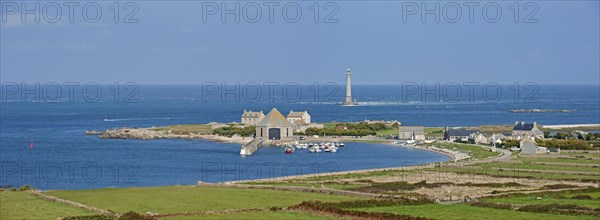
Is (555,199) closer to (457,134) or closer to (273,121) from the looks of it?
(457,134)

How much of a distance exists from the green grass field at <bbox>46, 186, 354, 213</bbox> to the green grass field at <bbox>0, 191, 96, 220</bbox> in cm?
145

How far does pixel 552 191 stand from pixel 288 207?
49.5 feet

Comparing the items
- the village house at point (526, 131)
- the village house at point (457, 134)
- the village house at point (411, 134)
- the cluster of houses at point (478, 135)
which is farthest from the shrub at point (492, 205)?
the village house at point (411, 134)

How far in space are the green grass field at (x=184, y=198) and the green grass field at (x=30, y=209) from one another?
145 centimetres

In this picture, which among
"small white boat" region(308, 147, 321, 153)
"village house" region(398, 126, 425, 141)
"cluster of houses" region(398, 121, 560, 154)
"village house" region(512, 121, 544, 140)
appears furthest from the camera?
"village house" region(398, 126, 425, 141)

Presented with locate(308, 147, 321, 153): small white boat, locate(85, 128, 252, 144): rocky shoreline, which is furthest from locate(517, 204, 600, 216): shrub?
locate(85, 128, 252, 144): rocky shoreline

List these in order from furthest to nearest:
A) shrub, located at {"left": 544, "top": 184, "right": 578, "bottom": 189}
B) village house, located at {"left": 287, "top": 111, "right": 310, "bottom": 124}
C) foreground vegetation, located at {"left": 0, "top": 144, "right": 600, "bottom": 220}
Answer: village house, located at {"left": 287, "top": 111, "right": 310, "bottom": 124}
shrub, located at {"left": 544, "top": 184, "right": 578, "bottom": 189}
foreground vegetation, located at {"left": 0, "top": 144, "right": 600, "bottom": 220}

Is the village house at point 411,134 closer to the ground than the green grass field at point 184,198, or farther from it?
farther from it

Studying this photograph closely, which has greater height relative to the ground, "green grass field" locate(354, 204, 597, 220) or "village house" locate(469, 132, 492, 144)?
"village house" locate(469, 132, 492, 144)

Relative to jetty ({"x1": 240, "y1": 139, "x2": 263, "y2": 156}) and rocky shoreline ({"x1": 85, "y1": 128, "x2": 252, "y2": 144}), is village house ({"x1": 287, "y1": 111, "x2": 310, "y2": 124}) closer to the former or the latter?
rocky shoreline ({"x1": 85, "y1": 128, "x2": 252, "y2": 144})

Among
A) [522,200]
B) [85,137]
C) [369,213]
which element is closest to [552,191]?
[522,200]

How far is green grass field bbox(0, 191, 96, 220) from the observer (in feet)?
111

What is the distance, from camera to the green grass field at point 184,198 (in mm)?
37375

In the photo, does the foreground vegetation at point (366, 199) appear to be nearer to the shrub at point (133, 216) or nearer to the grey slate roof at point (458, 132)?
the shrub at point (133, 216)
